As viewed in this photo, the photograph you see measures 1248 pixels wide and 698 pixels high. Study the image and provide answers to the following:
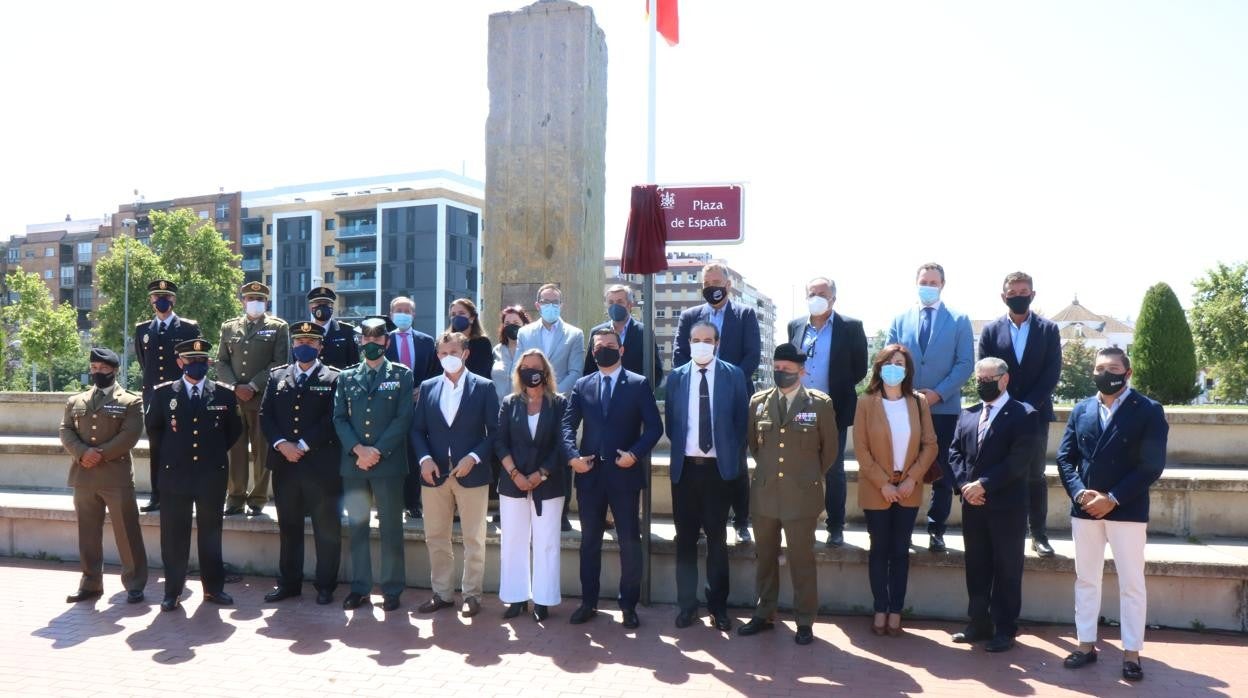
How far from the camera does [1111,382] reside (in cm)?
552

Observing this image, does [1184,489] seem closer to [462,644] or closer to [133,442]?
[462,644]

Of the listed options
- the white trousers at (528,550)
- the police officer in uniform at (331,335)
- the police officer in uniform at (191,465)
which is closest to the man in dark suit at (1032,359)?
the white trousers at (528,550)

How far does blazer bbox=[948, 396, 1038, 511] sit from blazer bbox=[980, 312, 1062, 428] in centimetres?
51

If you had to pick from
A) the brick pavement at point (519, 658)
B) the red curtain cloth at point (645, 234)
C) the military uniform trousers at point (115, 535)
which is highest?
the red curtain cloth at point (645, 234)

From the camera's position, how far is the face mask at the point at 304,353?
23.7 feet

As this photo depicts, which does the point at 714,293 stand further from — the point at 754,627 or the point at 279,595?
the point at 279,595

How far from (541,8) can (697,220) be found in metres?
3.34

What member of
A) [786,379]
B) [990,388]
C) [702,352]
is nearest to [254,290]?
[702,352]

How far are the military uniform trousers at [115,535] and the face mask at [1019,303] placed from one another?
24.3 ft

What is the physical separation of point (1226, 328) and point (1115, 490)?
4859cm

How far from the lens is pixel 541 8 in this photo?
8.62 meters

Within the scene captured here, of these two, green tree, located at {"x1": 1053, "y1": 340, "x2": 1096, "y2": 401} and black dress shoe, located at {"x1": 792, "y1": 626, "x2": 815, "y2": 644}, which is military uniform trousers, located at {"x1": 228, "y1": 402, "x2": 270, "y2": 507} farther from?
green tree, located at {"x1": 1053, "y1": 340, "x2": 1096, "y2": 401}

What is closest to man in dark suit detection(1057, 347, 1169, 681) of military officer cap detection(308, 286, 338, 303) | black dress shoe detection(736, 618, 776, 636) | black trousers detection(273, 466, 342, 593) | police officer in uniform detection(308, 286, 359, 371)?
black dress shoe detection(736, 618, 776, 636)

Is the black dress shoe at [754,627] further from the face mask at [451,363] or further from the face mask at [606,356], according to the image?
the face mask at [451,363]
